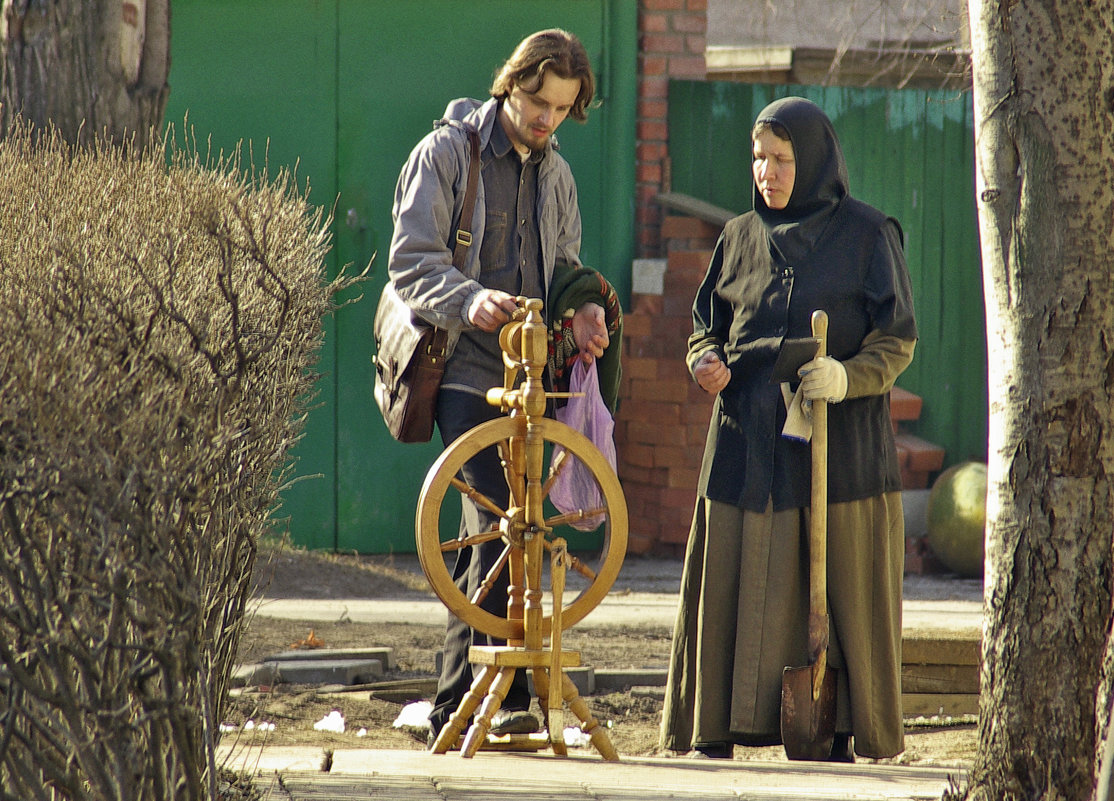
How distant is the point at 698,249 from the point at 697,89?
890mm

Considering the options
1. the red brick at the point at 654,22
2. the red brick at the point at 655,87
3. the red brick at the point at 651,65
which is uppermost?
the red brick at the point at 654,22

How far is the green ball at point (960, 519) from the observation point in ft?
23.3

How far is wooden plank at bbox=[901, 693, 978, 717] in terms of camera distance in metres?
4.81

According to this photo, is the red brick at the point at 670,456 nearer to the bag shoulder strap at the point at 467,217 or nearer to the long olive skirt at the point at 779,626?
the long olive skirt at the point at 779,626

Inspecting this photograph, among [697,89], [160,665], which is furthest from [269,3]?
[160,665]

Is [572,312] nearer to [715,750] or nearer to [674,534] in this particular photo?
[715,750]

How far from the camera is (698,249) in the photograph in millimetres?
7094

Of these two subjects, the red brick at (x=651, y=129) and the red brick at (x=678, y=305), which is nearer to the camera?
the red brick at (x=678, y=305)

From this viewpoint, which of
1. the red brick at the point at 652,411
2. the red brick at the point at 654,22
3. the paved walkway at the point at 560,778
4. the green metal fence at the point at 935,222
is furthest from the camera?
the green metal fence at the point at 935,222

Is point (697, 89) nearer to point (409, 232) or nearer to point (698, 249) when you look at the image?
point (698, 249)

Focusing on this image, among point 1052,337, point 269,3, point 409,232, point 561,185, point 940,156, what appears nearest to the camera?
point 1052,337

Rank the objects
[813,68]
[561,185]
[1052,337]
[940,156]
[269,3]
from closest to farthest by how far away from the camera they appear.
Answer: [1052,337] → [561,185] → [269,3] → [940,156] → [813,68]

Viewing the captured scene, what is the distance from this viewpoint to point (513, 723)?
3576mm

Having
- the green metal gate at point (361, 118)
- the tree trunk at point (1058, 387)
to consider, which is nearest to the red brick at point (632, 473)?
the green metal gate at point (361, 118)
